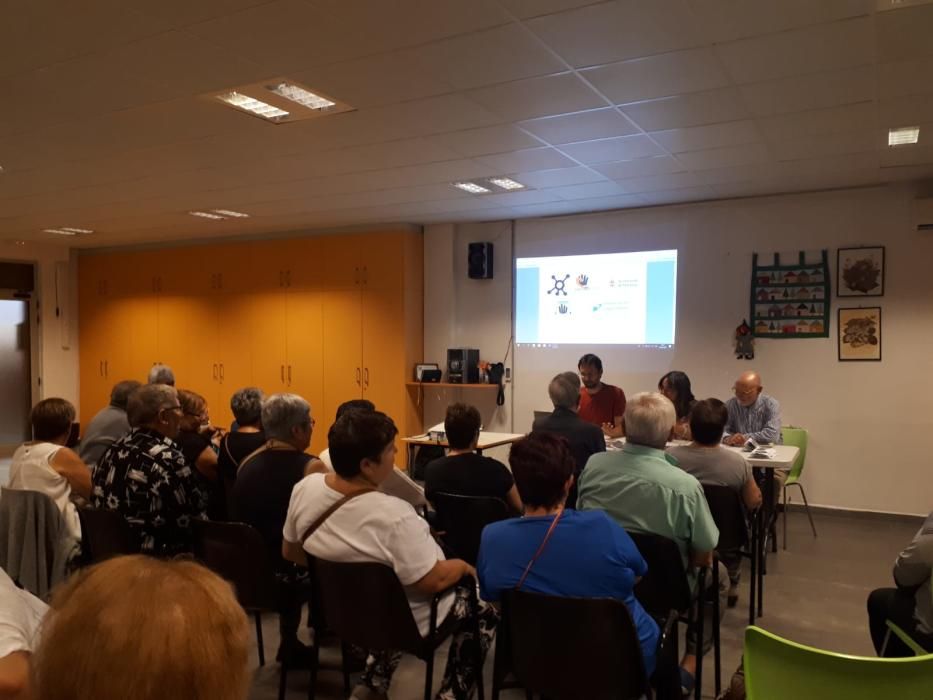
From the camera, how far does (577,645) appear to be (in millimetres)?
1924

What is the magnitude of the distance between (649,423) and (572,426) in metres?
1.30

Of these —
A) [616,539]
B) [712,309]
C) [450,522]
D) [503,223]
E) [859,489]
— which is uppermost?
[503,223]

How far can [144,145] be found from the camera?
436 cm

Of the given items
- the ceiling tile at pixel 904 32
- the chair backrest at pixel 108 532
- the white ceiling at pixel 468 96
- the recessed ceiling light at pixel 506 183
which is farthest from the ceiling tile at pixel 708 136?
the chair backrest at pixel 108 532

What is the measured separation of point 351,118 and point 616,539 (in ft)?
9.28

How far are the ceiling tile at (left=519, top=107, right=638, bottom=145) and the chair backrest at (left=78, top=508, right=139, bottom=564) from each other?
2.90 meters

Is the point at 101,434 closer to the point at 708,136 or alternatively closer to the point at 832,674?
the point at 832,674

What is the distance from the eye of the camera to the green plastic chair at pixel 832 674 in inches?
A: 56.8

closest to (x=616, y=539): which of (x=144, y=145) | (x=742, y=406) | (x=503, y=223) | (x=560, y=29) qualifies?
(x=560, y=29)

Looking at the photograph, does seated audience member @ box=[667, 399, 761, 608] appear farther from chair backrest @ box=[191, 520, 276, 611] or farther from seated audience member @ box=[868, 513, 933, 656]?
chair backrest @ box=[191, 520, 276, 611]

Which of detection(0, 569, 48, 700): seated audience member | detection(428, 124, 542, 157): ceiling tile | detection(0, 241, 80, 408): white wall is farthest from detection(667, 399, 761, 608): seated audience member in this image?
detection(0, 241, 80, 408): white wall

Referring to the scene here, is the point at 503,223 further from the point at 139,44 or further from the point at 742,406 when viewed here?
the point at 139,44

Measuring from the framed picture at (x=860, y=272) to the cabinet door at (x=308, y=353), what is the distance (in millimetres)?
5300

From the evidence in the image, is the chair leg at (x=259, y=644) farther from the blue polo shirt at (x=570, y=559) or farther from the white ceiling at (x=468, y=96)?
the white ceiling at (x=468, y=96)
